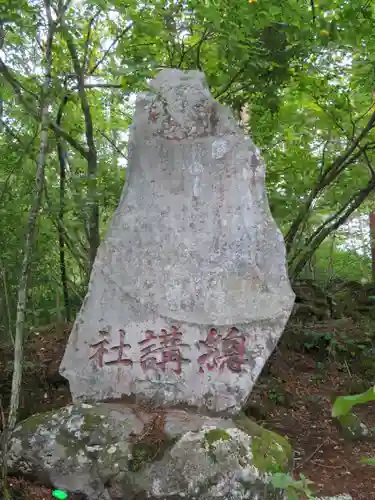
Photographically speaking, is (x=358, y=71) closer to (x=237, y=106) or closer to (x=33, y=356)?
(x=237, y=106)

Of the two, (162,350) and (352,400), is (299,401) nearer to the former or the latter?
(162,350)

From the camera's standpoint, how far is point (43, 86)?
126 inches

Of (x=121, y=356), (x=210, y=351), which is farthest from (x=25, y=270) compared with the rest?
(x=210, y=351)

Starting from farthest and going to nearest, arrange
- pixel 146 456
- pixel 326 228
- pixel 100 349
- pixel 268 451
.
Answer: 1. pixel 326 228
2. pixel 100 349
3. pixel 268 451
4. pixel 146 456

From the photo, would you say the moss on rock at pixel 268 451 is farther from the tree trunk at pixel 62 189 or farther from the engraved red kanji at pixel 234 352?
the tree trunk at pixel 62 189

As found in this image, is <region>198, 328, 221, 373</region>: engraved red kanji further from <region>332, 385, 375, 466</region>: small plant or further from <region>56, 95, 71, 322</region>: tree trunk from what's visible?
<region>332, 385, 375, 466</region>: small plant

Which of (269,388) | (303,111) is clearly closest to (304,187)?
(303,111)

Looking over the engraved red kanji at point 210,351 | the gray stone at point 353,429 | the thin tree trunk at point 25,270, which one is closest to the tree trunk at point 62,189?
the thin tree trunk at point 25,270

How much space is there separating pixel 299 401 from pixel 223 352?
238 cm

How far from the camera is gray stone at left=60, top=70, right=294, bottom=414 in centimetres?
351

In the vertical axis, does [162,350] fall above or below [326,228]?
below

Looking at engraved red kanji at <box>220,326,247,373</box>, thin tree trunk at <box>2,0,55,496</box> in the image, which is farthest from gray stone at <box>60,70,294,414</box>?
thin tree trunk at <box>2,0,55,496</box>

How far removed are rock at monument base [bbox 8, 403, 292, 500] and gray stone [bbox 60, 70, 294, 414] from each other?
0.30 m

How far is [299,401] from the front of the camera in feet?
18.0
